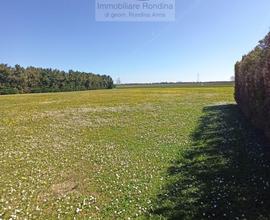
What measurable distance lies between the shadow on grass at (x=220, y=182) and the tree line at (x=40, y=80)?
306 ft

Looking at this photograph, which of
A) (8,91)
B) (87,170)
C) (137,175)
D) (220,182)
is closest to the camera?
(220,182)

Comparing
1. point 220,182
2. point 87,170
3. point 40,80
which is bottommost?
point 87,170

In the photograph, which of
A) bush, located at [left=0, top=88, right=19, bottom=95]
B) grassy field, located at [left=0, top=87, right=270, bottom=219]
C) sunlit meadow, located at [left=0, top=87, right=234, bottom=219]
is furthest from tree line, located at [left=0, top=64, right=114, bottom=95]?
grassy field, located at [left=0, top=87, right=270, bottom=219]

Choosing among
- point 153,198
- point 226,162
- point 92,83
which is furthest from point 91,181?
point 92,83

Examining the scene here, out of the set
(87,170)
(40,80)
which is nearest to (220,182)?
(87,170)

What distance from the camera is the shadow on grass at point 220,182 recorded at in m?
7.02

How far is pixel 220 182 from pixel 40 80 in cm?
10541

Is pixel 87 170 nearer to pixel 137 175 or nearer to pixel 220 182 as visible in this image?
pixel 137 175

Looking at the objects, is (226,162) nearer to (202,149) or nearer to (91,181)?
(202,149)

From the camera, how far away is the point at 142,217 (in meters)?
7.01

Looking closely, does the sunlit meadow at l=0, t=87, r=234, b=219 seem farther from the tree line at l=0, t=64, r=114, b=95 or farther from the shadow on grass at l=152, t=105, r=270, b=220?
the tree line at l=0, t=64, r=114, b=95

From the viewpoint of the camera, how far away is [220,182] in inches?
343

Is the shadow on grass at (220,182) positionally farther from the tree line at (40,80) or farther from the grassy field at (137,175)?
the tree line at (40,80)

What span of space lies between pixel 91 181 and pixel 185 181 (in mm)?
3103
